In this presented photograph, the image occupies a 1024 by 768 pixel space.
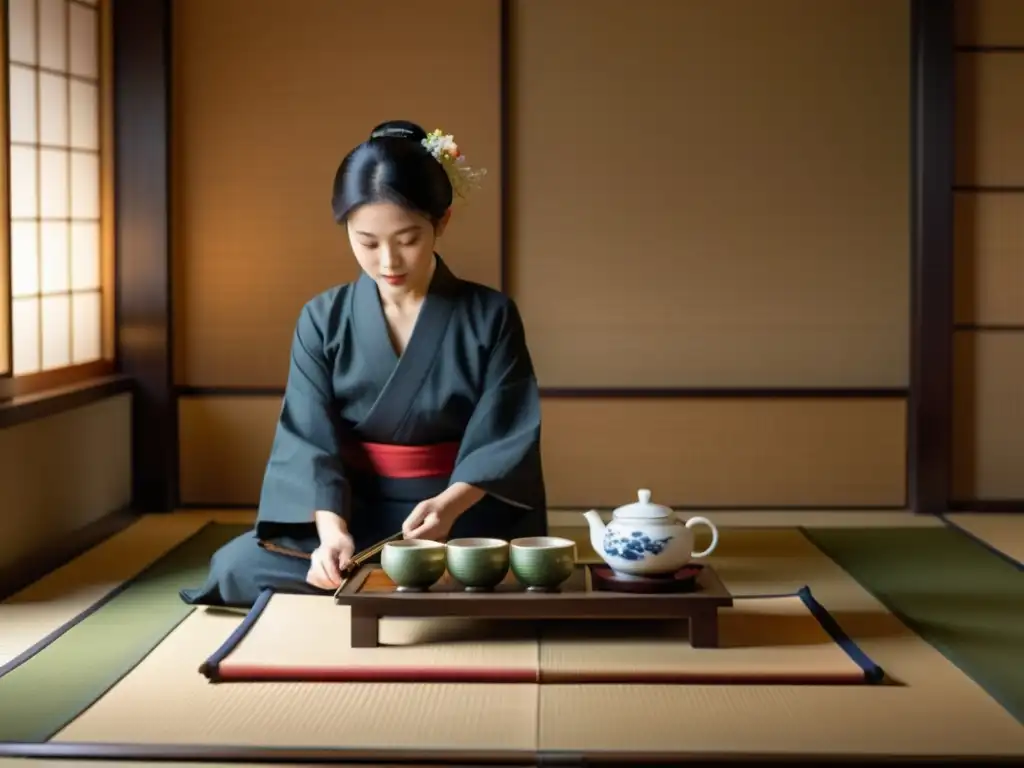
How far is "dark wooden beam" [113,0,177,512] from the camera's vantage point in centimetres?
551

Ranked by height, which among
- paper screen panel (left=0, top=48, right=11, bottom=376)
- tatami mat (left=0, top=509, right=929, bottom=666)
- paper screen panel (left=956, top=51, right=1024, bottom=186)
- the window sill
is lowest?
tatami mat (left=0, top=509, right=929, bottom=666)

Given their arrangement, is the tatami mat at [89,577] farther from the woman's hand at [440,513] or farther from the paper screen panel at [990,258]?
the paper screen panel at [990,258]

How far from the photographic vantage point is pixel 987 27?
5523mm

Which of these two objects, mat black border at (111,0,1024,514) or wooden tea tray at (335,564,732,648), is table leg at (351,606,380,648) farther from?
mat black border at (111,0,1024,514)

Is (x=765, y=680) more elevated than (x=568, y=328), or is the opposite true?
(x=568, y=328)

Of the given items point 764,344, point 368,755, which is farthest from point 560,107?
point 368,755

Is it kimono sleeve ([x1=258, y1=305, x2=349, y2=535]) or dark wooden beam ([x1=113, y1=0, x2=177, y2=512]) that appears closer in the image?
kimono sleeve ([x1=258, y1=305, x2=349, y2=535])

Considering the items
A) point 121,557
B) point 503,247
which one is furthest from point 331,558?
point 503,247

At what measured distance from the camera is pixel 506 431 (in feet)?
12.6

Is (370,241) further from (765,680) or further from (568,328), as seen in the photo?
(568,328)

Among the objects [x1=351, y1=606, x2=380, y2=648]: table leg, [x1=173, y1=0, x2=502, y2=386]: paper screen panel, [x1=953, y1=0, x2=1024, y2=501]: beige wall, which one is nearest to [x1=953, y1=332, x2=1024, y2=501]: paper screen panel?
[x1=953, y1=0, x2=1024, y2=501]: beige wall

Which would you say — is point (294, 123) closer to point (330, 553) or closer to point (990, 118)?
point (330, 553)

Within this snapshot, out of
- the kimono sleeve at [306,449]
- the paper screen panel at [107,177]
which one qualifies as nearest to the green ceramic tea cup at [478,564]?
the kimono sleeve at [306,449]

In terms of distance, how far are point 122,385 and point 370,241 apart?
2102 millimetres
